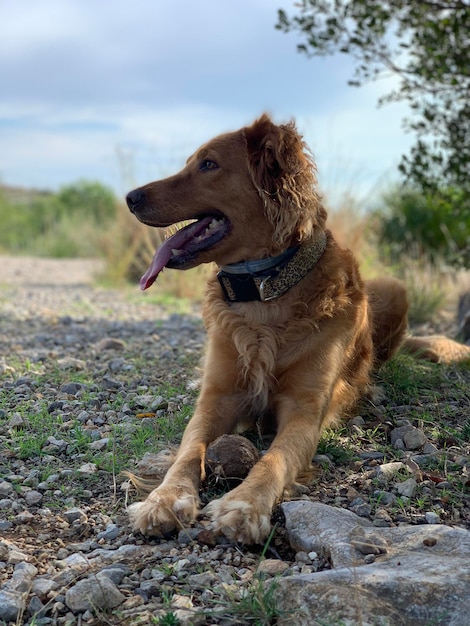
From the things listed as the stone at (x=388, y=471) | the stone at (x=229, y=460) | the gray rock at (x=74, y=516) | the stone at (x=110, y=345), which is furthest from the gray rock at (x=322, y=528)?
the stone at (x=110, y=345)

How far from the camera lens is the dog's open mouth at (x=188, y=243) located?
3818mm

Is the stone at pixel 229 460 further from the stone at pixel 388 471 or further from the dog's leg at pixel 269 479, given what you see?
the stone at pixel 388 471

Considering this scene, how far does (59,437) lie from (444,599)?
236 centimetres

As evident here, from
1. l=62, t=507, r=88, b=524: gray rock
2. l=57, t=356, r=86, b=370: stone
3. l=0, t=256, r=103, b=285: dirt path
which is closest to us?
l=62, t=507, r=88, b=524: gray rock

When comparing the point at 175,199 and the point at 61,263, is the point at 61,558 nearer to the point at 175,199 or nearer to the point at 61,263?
the point at 175,199

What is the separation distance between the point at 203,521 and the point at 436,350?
331 cm

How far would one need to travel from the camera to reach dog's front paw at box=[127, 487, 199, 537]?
2838 millimetres

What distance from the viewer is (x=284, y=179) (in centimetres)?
375

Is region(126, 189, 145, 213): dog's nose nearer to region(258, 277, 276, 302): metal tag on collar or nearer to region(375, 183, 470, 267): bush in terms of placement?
region(258, 277, 276, 302): metal tag on collar

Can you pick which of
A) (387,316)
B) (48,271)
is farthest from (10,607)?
(48,271)

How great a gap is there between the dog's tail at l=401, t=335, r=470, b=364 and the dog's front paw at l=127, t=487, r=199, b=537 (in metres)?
3.18

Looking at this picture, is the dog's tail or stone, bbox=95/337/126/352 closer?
the dog's tail

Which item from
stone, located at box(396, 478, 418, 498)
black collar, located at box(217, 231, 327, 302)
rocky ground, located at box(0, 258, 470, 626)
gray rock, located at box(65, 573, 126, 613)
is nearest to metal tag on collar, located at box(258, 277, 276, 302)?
black collar, located at box(217, 231, 327, 302)

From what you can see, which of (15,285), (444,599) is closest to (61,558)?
(444,599)
